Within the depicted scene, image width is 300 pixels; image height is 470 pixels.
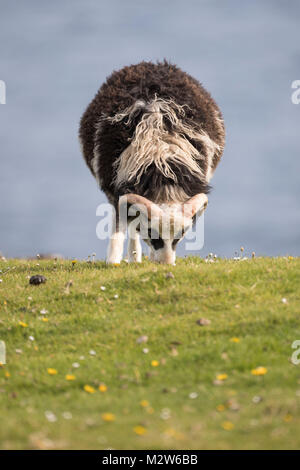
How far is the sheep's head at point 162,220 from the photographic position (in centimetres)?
1305

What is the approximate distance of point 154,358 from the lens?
9336mm

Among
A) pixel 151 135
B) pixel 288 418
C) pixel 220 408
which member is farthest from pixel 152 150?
pixel 288 418

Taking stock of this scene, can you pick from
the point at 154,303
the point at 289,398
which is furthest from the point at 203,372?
the point at 154,303

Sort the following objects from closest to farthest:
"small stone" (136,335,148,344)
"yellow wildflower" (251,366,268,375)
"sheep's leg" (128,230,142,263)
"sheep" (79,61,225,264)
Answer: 1. "yellow wildflower" (251,366,268,375)
2. "small stone" (136,335,148,344)
3. "sheep" (79,61,225,264)
4. "sheep's leg" (128,230,142,263)

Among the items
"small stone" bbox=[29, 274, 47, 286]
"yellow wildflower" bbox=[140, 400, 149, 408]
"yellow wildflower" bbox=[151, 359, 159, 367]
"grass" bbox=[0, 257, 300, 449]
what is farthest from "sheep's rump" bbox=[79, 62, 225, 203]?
"yellow wildflower" bbox=[140, 400, 149, 408]

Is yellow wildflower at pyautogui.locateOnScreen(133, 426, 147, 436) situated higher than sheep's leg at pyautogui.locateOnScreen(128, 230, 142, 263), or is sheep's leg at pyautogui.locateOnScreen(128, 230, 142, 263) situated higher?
sheep's leg at pyautogui.locateOnScreen(128, 230, 142, 263)

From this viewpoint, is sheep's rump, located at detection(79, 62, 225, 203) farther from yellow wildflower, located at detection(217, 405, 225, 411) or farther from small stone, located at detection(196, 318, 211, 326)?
yellow wildflower, located at detection(217, 405, 225, 411)

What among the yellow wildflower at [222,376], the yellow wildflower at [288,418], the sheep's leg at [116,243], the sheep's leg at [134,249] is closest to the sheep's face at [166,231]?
the sheep's leg at [116,243]

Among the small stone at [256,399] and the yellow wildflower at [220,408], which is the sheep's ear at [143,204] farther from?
the yellow wildflower at [220,408]

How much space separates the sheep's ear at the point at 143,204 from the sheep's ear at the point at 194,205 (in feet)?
2.07

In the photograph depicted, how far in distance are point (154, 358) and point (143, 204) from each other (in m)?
4.57

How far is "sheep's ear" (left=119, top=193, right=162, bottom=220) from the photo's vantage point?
13.0 meters

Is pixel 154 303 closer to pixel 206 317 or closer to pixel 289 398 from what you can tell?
pixel 206 317

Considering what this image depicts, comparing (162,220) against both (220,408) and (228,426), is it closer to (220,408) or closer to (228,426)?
(220,408)
